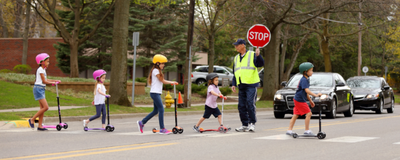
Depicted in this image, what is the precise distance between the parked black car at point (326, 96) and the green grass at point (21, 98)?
840cm

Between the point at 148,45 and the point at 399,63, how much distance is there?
26.8 m

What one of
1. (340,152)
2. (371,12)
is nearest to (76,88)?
(371,12)

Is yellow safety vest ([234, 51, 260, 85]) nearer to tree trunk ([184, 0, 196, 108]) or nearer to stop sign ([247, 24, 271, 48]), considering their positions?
tree trunk ([184, 0, 196, 108])

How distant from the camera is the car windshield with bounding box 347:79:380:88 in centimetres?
2123

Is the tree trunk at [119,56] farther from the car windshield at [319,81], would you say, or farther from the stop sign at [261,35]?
the stop sign at [261,35]

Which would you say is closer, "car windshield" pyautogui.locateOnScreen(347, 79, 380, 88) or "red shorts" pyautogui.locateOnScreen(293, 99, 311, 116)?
"red shorts" pyautogui.locateOnScreen(293, 99, 311, 116)

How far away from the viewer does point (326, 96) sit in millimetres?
15812

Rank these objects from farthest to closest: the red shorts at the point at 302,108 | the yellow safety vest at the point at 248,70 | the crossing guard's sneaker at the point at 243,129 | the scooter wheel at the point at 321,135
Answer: the crossing guard's sneaker at the point at 243,129, the yellow safety vest at the point at 248,70, the red shorts at the point at 302,108, the scooter wheel at the point at 321,135

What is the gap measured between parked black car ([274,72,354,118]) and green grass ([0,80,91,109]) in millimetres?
8402

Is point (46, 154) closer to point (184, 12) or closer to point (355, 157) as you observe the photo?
point (355, 157)

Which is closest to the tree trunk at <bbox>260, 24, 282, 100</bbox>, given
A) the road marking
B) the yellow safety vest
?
the yellow safety vest

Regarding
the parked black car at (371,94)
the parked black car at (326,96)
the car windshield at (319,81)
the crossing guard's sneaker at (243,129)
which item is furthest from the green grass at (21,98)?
the parked black car at (371,94)

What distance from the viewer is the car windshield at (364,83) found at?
836 inches

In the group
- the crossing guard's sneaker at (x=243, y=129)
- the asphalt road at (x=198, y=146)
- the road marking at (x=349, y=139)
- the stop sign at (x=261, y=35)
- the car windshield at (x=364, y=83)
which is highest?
the stop sign at (x=261, y=35)
